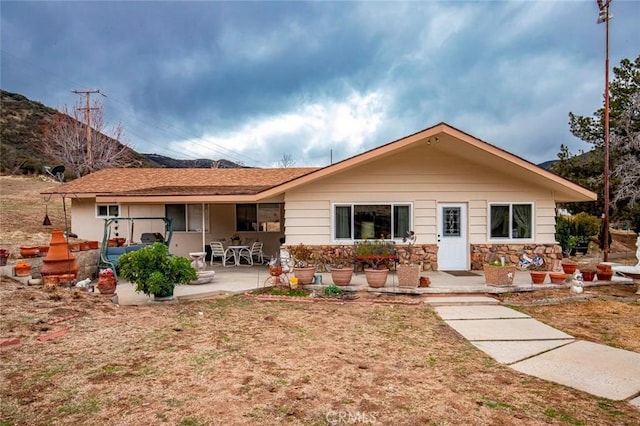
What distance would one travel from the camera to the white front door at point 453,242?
10570 millimetres

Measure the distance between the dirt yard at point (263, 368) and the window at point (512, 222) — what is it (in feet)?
12.9

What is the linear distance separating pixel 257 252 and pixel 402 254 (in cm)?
474

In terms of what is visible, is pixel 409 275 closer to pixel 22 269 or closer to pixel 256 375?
pixel 256 375

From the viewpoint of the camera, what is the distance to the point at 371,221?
10.5 metres

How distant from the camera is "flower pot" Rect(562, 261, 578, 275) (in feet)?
29.6

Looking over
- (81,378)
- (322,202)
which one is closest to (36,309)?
(81,378)

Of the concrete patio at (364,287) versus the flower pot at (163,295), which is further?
the concrete patio at (364,287)

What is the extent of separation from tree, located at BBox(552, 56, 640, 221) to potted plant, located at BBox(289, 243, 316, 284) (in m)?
12.9

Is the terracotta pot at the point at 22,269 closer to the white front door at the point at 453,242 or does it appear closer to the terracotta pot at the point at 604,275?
the white front door at the point at 453,242

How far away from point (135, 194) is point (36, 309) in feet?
17.9

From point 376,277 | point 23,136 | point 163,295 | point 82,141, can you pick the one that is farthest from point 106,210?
point 23,136

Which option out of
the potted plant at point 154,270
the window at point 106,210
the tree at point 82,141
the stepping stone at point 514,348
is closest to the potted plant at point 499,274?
the stepping stone at point 514,348

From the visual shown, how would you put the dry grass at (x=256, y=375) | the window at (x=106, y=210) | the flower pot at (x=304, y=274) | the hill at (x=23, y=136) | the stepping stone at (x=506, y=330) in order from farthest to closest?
the hill at (x=23, y=136), the window at (x=106, y=210), the flower pot at (x=304, y=274), the stepping stone at (x=506, y=330), the dry grass at (x=256, y=375)

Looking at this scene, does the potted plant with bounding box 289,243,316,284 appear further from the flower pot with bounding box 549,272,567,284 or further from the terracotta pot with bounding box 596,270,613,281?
the terracotta pot with bounding box 596,270,613,281
